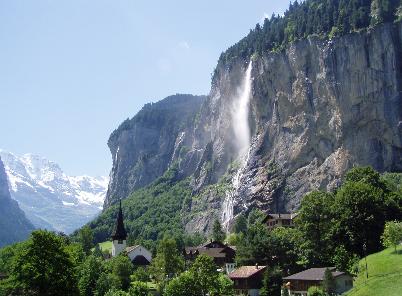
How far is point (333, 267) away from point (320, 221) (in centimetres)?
832

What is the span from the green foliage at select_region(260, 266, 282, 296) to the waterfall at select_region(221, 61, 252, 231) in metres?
91.2

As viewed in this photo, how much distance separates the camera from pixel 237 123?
7746 inches

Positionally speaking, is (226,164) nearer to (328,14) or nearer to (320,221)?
(328,14)

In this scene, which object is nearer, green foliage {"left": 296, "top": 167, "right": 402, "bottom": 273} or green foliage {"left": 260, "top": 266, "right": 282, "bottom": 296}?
green foliage {"left": 260, "top": 266, "right": 282, "bottom": 296}

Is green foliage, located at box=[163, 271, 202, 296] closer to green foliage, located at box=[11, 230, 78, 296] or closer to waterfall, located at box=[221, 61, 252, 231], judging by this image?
green foliage, located at box=[11, 230, 78, 296]

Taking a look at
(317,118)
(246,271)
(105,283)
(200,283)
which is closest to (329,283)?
(200,283)

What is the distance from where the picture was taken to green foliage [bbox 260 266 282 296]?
80.7 meters

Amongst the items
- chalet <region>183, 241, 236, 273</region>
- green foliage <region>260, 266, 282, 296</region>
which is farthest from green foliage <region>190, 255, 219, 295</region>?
chalet <region>183, 241, 236, 273</region>

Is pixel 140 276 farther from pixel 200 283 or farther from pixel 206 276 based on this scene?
pixel 206 276

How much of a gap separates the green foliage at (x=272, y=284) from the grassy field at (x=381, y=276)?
1151cm

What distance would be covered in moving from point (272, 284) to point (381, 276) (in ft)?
64.7

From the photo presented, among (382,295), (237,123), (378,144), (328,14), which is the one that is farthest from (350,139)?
(382,295)


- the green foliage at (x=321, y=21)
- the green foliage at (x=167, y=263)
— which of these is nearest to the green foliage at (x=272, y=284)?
the green foliage at (x=167, y=263)

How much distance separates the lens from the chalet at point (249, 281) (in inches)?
3342
